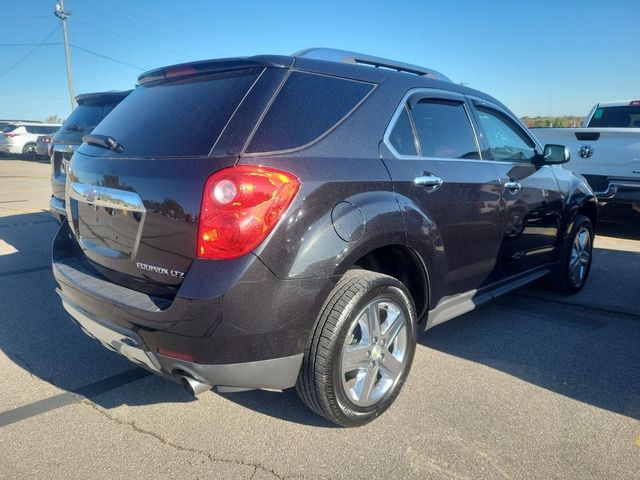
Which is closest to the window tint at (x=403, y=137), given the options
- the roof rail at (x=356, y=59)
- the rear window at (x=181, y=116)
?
the roof rail at (x=356, y=59)

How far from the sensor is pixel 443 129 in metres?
3.37

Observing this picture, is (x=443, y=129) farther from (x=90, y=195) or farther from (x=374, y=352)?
(x=90, y=195)

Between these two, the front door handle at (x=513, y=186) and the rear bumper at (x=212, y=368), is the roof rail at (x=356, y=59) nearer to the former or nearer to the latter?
the front door handle at (x=513, y=186)

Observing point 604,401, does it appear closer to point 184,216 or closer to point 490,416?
point 490,416

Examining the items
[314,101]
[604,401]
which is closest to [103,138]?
[314,101]

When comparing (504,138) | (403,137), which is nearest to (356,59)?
(403,137)

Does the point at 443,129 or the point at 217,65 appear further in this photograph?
the point at 443,129

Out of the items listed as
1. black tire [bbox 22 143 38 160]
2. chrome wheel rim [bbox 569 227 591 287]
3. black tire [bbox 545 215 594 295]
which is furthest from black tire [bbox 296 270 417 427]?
black tire [bbox 22 143 38 160]

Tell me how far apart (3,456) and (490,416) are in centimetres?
243

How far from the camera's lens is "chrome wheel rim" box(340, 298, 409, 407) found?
103 inches

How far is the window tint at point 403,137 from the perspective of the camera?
2924 mm

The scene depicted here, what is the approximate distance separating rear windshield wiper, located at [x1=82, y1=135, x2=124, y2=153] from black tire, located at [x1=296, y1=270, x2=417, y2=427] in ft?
4.44

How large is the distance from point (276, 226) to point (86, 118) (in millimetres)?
5078

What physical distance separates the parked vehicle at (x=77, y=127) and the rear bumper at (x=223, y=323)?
158 inches
